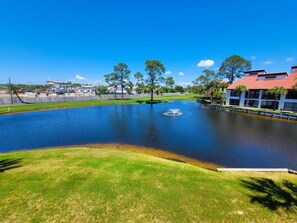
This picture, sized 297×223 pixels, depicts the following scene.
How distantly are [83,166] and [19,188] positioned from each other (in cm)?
233

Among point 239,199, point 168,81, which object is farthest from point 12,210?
point 168,81

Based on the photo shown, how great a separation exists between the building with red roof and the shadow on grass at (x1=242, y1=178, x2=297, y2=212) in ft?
106

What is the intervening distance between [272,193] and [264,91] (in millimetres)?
37041

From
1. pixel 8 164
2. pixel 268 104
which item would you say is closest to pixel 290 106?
pixel 268 104

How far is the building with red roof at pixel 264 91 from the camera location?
29.7 meters

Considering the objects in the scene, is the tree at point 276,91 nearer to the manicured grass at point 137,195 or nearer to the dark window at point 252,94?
the dark window at point 252,94

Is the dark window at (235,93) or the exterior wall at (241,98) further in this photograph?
the dark window at (235,93)

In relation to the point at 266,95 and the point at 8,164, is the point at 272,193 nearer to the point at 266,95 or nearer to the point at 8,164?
the point at 8,164

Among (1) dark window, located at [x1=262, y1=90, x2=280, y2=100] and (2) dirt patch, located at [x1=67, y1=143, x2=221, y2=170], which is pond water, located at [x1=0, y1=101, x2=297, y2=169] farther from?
(1) dark window, located at [x1=262, y1=90, x2=280, y2=100]

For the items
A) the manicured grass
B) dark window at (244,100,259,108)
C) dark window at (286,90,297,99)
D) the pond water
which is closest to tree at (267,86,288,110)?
dark window at (286,90,297,99)

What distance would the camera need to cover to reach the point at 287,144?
13406 millimetres

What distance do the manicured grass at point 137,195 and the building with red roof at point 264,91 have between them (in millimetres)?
31864

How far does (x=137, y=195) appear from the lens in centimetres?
476

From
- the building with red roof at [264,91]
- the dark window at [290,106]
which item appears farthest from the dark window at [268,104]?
the dark window at [290,106]
